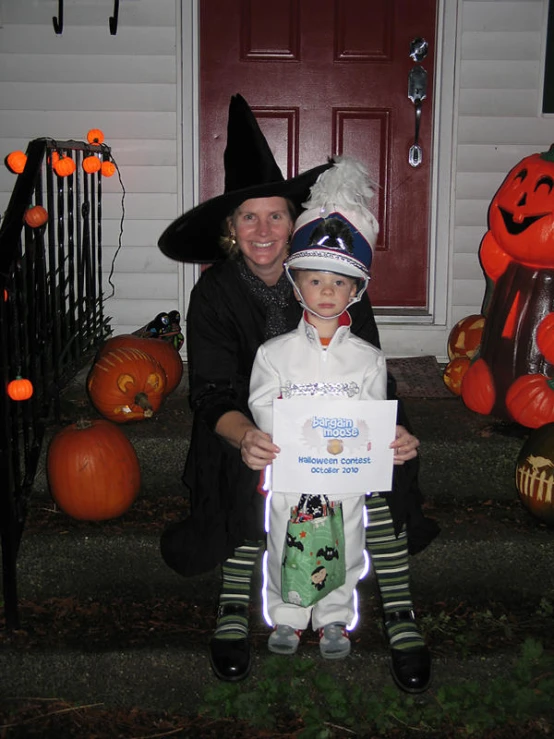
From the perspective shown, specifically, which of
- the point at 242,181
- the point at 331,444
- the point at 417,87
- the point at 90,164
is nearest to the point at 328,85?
the point at 417,87

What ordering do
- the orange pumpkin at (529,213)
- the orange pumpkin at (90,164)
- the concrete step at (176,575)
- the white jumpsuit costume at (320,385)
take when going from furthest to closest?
the orange pumpkin at (90,164), the orange pumpkin at (529,213), the concrete step at (176,575), the white jumpsuit costume at (320,385)

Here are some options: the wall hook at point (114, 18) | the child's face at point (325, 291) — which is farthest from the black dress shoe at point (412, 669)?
the wall hook at point (114, 18)

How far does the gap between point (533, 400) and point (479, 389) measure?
27 cm

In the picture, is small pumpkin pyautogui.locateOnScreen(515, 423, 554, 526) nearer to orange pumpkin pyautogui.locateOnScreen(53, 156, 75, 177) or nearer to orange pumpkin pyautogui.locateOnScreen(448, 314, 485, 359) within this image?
orange pumpkin pyautogui.locateOnScreen(448, 314, 485, 359)

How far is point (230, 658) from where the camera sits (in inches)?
91.0

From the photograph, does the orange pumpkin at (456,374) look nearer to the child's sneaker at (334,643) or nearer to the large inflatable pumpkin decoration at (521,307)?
the large inflatable pumpkin decoration at (521,307)

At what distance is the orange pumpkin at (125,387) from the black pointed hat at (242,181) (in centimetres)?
82

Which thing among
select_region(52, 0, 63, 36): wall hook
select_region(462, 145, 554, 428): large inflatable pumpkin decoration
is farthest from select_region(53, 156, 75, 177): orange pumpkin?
select_region(462, 145, 554, 428): large inflatable pumpkin decoration

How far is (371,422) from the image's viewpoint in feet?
6.92

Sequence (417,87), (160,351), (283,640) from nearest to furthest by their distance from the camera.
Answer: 1. (283,640)
2. (160,351)
3. (417,87)

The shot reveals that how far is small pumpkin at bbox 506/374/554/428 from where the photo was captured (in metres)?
3.13

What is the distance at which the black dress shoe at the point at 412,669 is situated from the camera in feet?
→ 7.47

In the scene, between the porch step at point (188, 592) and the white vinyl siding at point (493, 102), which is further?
the white vinyl siding at point (493, 102)

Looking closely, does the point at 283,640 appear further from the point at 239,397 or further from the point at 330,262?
the point at 330,262
